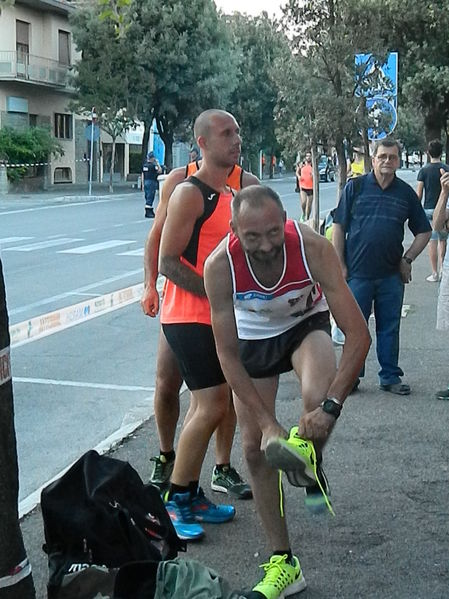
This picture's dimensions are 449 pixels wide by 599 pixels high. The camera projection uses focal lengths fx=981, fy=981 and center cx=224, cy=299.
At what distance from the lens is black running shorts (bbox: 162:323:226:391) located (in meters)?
4.67

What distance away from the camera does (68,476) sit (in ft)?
12.2

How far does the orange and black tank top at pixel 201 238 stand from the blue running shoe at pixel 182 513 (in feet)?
2.81

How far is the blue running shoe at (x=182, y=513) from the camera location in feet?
15.3

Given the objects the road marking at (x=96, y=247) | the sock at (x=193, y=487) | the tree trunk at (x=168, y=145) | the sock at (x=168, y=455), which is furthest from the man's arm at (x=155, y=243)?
the tree trunk at (x=168, y=145)

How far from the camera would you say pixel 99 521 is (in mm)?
3543

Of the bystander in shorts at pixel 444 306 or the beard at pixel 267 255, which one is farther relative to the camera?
the bystander in shorts at pixel 444 306

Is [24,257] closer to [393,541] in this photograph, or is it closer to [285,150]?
[285,150]

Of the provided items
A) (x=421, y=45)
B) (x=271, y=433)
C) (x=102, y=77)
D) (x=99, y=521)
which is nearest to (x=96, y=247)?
(x=421, y=45)

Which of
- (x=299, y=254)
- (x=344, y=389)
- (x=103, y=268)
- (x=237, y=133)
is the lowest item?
(x=103, y=268)

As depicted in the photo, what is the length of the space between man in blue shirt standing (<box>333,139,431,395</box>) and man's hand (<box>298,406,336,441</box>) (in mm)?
3754

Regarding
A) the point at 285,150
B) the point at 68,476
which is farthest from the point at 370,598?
the point at 285,150

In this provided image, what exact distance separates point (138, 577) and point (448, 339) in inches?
263

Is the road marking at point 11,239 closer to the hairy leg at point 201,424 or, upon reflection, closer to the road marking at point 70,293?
the road marking at point 70,293

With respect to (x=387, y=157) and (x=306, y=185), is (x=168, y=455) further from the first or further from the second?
(x=306, y=185)
